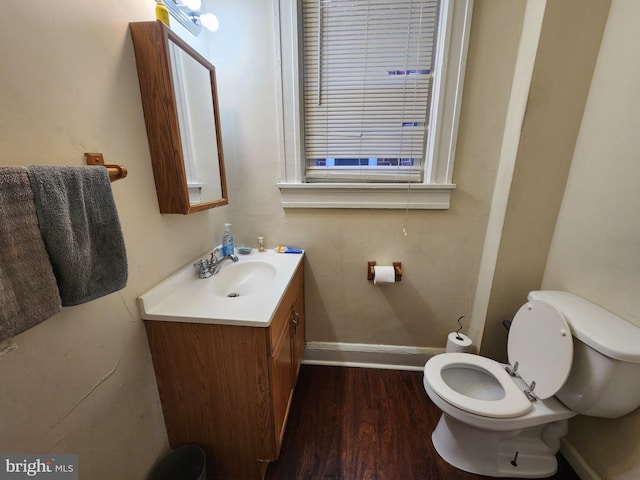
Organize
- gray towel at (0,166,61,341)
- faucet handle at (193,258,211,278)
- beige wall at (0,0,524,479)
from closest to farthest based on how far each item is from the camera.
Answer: gray towel at (0,166,61,341), beige wall at (0,0,524,479), faucet handle at (193,258,211,278)

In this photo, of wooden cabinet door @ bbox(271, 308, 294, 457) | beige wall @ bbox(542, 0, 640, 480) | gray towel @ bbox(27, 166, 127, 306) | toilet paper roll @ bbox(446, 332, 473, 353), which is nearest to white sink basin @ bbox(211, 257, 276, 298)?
wooden cabinet door @ bbox(271, 308, 294, 457)

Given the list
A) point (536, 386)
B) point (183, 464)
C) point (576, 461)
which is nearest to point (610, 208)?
point (536, 386)

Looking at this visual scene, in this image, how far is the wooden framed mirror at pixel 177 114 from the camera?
2.86ft

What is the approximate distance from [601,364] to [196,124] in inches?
72.4

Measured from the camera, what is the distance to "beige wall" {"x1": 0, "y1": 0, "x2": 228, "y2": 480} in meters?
0.57

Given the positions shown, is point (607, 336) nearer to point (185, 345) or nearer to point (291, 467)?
point (291, 467)

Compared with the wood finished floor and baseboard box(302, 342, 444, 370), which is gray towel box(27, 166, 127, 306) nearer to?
the wood finished floor

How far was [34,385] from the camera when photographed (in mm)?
604

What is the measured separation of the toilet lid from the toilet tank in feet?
0.14

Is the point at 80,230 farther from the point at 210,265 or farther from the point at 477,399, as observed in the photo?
the point at 477,399

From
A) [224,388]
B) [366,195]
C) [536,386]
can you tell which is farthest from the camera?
[366,195]

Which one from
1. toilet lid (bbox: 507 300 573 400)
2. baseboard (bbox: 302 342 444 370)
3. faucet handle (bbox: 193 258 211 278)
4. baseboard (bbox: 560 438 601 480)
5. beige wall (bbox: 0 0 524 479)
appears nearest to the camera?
beige wall (bbox: 0 0 524 479)

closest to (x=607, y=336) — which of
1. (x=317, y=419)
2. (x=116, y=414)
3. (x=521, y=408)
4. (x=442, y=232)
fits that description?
(x=521, y=408)

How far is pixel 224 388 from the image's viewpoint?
0.96 m
